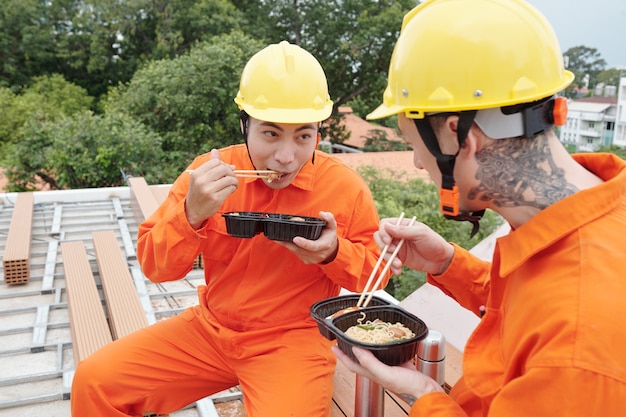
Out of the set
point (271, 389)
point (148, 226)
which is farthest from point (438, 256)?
point (148, 226)

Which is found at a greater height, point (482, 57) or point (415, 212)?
point (482, 57)

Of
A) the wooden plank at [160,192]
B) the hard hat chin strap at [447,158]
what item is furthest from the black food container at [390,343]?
the wooden plank at [160,192]

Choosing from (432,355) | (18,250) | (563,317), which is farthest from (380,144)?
(563,317)

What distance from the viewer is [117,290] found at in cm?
453

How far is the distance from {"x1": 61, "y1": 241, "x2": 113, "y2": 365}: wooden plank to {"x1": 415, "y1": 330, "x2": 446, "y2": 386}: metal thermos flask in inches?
85.2

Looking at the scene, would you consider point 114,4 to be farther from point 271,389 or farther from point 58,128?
point 271,389

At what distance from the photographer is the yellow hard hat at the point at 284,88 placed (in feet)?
8.97

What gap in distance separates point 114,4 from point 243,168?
2725 cm

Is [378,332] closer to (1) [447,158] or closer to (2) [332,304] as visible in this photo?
(2) [332,304]

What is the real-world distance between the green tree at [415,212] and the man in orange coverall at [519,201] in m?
4.94

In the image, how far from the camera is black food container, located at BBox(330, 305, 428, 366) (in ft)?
6.38

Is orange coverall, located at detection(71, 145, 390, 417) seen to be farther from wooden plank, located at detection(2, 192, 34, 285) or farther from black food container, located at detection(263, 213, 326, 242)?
wooden plank, located at detection(2, 192, 34, 285)

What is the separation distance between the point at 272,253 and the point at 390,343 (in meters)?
1.04

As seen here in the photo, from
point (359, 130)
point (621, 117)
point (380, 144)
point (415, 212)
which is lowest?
point (621, 117)
